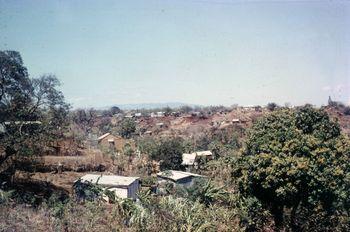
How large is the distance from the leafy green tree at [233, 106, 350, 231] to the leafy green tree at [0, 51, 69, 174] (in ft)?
42.1

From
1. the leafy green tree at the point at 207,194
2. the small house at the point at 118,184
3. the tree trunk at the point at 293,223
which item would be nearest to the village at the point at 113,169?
the small house at the point at 118,184

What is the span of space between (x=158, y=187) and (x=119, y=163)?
28.0 ft

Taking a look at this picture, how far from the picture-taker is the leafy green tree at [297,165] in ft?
56.0

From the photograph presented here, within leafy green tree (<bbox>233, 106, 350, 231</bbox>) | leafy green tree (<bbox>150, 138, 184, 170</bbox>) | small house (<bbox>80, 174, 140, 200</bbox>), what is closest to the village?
small house (<bbox>80, 174, 140, 200</bbox>)

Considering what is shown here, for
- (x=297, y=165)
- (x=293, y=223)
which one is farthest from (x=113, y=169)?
(x=297, y=165)

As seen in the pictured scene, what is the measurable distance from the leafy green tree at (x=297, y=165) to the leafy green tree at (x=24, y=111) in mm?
12831

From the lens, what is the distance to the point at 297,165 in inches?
670

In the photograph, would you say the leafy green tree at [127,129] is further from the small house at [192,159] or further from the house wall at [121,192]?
the house wall at [121,192]

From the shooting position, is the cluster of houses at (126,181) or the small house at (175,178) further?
the small house at (175,178)

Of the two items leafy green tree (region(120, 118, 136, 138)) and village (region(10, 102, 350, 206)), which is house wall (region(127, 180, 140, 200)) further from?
leafy green tree (region(120, 118, 136, 138))

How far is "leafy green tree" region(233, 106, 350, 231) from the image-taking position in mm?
17078

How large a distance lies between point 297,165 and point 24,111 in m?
16.9

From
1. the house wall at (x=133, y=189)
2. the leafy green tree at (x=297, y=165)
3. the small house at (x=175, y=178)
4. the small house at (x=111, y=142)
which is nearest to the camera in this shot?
the leafy green tree at (x=297, y=165)

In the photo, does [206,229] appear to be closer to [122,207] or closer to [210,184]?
[122,207]
